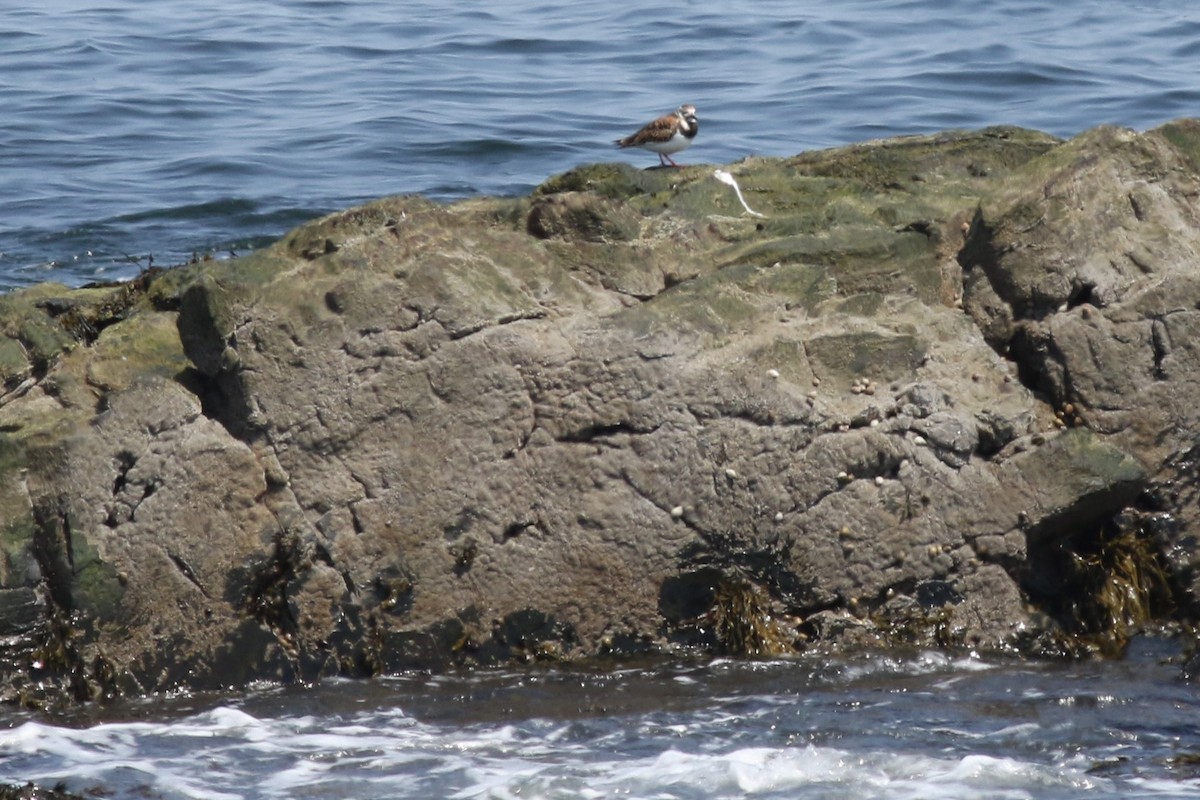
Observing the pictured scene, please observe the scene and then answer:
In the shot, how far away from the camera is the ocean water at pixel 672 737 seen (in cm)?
509

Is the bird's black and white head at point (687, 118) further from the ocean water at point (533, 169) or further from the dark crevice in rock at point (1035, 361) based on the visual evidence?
the dark crevice in rock at point (1035, 361)

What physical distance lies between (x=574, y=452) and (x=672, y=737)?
119cm

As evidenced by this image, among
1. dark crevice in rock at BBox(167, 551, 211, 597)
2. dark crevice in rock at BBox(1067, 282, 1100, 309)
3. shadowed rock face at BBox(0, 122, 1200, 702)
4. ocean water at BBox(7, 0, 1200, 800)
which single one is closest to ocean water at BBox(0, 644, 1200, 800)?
ocean water at BBox(7, 0, 1200, 800)

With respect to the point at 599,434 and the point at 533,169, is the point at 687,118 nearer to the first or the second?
the point at 599,434

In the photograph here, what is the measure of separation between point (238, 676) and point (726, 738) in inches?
68.0

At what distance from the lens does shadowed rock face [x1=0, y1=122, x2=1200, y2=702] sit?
5914 millimetres

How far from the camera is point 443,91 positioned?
17297 mm

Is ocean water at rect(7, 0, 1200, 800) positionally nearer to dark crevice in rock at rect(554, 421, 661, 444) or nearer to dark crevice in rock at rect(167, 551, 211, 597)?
dark crevice in rock at rect(167, 551, 211, 597)

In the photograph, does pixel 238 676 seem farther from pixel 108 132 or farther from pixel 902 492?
pixel 108 132

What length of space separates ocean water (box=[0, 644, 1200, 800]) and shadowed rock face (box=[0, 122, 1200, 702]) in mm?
235

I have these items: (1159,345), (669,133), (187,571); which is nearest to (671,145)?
(669,133)

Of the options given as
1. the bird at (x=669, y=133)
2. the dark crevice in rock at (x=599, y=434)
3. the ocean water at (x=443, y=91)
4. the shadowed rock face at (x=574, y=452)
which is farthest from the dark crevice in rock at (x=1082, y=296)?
the ocean water at (x=443, y=91)

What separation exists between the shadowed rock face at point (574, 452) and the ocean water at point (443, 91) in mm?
5507

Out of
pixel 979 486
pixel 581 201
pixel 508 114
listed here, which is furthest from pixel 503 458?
pixel 508 114
